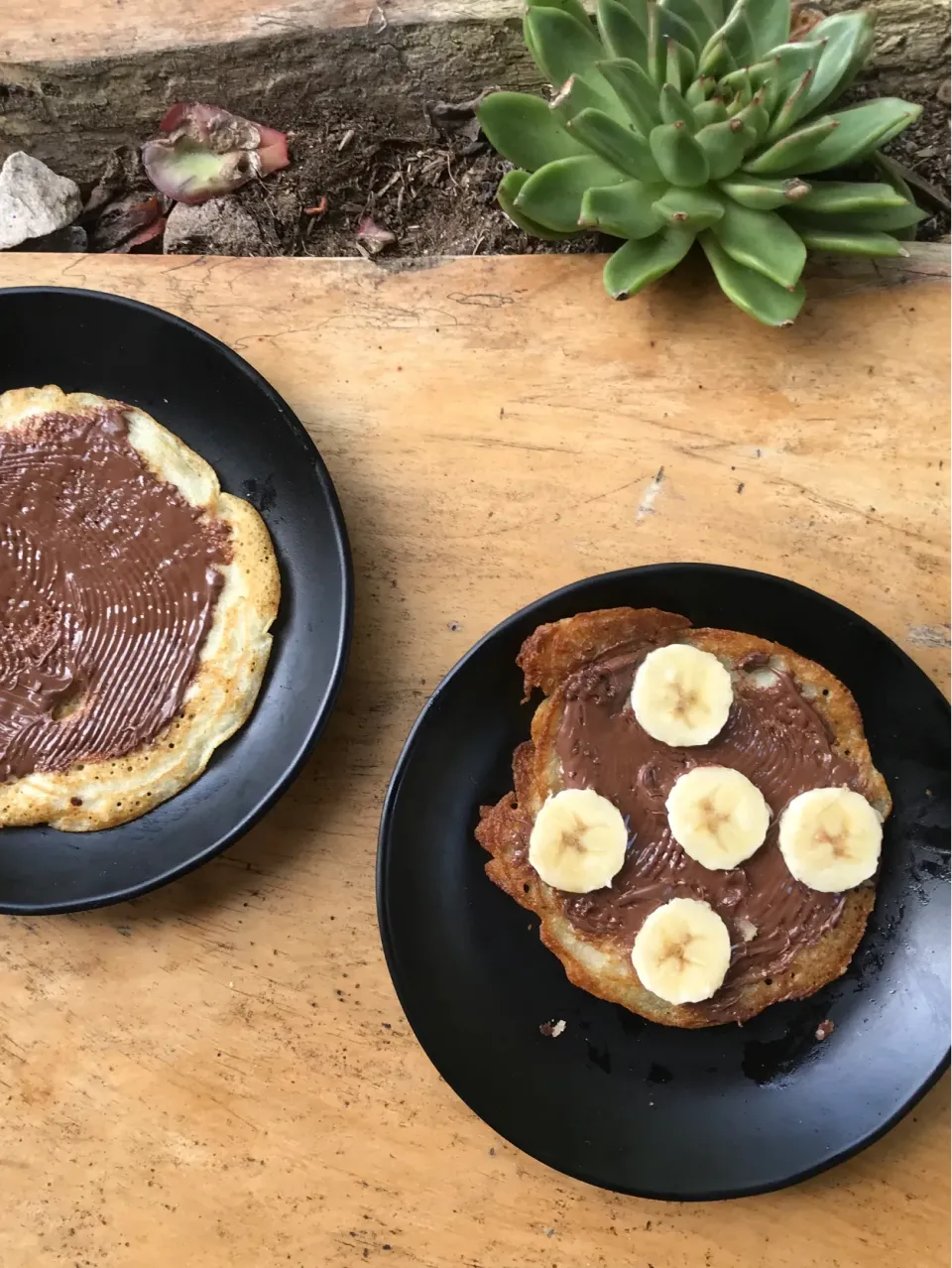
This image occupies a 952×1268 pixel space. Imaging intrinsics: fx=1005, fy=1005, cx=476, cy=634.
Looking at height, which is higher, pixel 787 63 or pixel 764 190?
pixel 787 63

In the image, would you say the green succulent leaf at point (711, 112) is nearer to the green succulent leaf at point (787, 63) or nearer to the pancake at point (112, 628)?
the green succulent leaf at point (787, 63)

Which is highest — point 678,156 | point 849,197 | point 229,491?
point 678,156

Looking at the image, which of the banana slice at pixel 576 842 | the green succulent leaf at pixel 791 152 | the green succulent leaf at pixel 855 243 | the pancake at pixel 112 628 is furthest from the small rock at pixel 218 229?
the banana slice at pixel 576 842

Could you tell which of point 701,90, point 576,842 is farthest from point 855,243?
point 576,842

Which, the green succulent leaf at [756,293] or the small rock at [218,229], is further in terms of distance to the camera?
the small rock at [218,229]

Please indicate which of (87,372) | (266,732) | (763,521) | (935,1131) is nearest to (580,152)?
(763,521)

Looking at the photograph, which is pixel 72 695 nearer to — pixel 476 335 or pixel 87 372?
pixel 87 372

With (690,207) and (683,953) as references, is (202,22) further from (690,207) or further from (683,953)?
(683,953)
